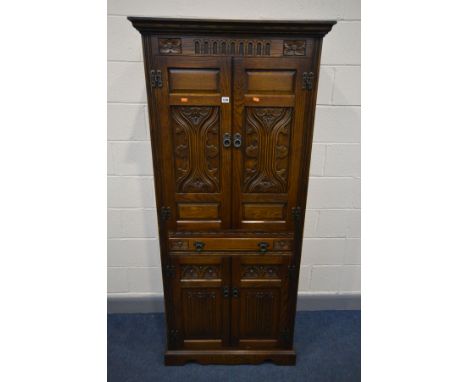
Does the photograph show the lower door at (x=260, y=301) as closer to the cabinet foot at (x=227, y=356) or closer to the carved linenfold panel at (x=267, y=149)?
the cabinet foot at (x=227, y=356)

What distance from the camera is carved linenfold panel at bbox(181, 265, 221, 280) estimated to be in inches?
70.5

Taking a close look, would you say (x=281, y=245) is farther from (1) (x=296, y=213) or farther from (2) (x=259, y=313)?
(2) (x=259, y=313)

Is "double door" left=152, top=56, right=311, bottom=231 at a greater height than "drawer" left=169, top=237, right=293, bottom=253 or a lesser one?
greater

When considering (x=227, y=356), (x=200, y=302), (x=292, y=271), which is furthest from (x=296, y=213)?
(x=227, y=356)

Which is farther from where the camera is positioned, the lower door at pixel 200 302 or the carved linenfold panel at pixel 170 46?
the lower door at pixel 200 302

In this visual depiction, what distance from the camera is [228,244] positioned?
1732 millimetres

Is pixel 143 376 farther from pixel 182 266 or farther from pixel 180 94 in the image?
pixel 180 94

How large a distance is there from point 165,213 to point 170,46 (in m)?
0.79

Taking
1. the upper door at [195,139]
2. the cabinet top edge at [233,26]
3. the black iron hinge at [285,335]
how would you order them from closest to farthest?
the cabinet top edge at [233,26]
the upper door at [195,139]
the black iron hinge at [285,335]

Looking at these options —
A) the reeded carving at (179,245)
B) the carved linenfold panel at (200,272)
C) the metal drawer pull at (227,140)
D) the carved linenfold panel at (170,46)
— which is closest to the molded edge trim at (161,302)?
the carved linenfold panel at (200,272)

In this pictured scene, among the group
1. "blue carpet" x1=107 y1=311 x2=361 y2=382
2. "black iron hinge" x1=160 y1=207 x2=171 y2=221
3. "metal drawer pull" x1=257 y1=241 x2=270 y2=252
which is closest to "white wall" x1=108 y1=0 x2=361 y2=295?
"blue carpet" x1=107 y1=311 x2=361 y2=382

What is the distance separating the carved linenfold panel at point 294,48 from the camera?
143 cm

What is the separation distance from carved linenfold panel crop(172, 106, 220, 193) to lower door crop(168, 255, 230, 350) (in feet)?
1.33

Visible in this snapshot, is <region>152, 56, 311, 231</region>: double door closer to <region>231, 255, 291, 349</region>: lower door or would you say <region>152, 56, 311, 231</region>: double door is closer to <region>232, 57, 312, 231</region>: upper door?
<region>232, 57, 312, 231</region>: upper door
